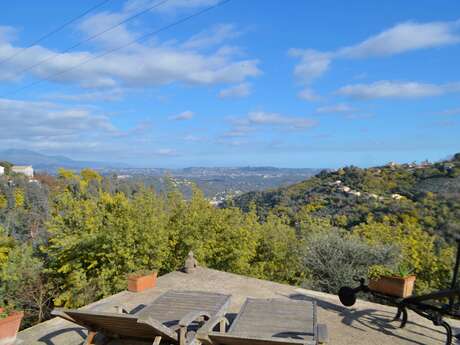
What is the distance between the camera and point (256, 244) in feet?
31.6

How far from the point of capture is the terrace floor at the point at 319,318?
14.0 ft

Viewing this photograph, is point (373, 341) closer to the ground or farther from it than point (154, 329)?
closer to the ground

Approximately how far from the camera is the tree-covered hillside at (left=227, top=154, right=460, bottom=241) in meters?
17.6

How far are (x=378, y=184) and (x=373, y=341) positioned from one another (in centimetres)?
3160

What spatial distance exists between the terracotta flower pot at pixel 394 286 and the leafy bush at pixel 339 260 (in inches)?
110

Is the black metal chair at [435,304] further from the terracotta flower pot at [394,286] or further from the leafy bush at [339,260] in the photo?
the leafy bush at [339,260]

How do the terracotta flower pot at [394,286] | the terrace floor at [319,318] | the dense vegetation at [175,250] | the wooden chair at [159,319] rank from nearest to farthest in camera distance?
the wooden chair at [159,319], the terrace floor at [319,318], the terracotta flower pot at [394,286], the dense vegetation at [175,250]

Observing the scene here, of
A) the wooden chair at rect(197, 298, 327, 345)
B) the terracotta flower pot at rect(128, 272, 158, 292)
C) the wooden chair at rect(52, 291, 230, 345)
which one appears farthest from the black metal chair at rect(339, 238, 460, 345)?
the terracotta flower pot at rect(128, 272, 158, 292)

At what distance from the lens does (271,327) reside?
3.56 m

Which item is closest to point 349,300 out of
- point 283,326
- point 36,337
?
point 283,326

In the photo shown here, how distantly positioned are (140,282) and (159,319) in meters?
2.28

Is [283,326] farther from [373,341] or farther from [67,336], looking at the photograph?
[67,336]

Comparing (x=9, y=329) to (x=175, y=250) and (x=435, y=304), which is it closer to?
(x=435, y=304)

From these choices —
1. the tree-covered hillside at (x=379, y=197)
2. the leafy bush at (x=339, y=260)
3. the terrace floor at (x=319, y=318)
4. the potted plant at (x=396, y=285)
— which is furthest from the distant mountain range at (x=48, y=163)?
the potted plant at (x=396, y=285)
